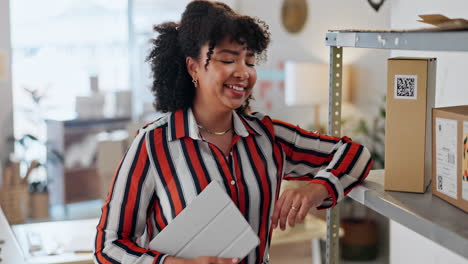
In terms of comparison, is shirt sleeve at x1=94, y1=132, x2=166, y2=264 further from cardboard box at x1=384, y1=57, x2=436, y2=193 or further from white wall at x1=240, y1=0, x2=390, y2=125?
white wall at x1=240, y1=0, x2=390, y2=125

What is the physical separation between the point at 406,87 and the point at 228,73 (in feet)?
1.38

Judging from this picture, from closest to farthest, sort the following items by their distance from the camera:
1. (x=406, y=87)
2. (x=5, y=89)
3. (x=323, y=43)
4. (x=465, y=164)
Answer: (x=465, y=164)
(x=406, y=87)
(x=323, y=43)
(x=5, y=89)

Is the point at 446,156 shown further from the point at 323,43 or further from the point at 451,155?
the point at 323,43

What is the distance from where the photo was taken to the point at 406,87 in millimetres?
1359

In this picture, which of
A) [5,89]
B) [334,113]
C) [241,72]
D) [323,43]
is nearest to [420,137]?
[334,113]

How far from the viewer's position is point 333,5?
5.28 m

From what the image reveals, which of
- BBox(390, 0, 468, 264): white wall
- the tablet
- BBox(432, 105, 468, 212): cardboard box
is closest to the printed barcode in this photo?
BBox(432, 105, 468, 212): cardboard box

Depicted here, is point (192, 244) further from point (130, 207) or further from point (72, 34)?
point (72, 34)

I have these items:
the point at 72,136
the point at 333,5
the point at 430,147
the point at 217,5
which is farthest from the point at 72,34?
the point at 430,147

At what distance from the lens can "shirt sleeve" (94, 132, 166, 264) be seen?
1.49 meters

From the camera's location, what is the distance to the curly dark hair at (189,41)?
1.56 metres

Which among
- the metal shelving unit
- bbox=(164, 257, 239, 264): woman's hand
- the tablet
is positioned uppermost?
the metal shelving unit

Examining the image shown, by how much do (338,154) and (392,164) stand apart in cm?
21

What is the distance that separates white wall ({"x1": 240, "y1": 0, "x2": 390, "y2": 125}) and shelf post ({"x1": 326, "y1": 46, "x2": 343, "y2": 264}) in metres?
3.24
